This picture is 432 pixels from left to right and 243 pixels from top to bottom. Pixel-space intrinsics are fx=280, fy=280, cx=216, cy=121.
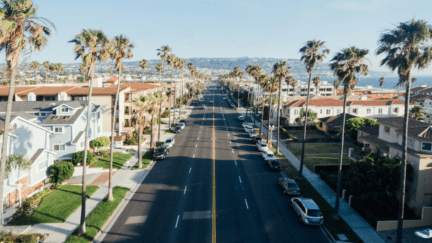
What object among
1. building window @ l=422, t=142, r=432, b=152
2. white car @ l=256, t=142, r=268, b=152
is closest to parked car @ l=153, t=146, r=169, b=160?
white car @ l=256, t=142, r=268, b=152

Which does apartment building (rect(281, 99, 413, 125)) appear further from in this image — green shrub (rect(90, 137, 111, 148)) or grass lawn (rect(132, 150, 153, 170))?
green shrub (rect(90, 137, 111, 148))

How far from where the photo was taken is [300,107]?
232 feet

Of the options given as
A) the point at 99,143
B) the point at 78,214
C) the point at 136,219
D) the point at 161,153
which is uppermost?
the point at 99,143

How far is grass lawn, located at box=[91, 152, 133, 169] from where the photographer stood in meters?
38.0

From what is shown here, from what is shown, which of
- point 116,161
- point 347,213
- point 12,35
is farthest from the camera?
point 116,161

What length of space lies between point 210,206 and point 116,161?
65.4 ft

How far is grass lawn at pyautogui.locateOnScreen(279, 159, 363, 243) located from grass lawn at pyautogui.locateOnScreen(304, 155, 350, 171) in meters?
4.57

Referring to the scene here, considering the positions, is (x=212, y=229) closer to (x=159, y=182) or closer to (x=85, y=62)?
(x=159, y=182)

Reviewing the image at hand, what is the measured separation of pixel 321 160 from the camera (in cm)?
4094

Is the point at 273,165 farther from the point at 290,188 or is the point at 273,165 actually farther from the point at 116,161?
the point at 116,161

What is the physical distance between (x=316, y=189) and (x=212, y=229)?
1438 centimetres

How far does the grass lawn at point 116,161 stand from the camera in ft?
125

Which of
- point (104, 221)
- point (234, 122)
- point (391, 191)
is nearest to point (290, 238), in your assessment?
point (391, 191)

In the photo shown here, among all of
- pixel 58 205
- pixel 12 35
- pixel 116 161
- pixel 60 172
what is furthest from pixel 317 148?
pixel 12 35
